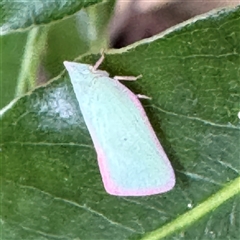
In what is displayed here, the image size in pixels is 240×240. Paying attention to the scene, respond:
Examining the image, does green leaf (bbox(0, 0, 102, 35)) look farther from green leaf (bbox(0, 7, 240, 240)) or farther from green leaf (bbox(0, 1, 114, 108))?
green leaf (bbox(0, 1, 114, 108))

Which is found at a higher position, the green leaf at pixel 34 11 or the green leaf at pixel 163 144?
the green leaf at pixel 34 11

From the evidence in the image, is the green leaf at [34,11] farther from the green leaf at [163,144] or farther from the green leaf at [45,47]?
the green leaf at [45,47]

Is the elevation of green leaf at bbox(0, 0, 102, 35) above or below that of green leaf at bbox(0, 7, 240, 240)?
above

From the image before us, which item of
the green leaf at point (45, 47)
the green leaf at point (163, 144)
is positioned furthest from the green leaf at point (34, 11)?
the green leaf at point (45, 47)

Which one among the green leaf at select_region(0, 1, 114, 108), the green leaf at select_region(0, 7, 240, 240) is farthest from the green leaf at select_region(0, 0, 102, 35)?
the green leaf at select_region(0, 1, 114, 108)

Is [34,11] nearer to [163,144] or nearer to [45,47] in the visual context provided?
[163,144]

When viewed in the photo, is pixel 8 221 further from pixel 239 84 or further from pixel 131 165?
pixel 239 84

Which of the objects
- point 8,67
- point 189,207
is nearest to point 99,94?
point 189,207
